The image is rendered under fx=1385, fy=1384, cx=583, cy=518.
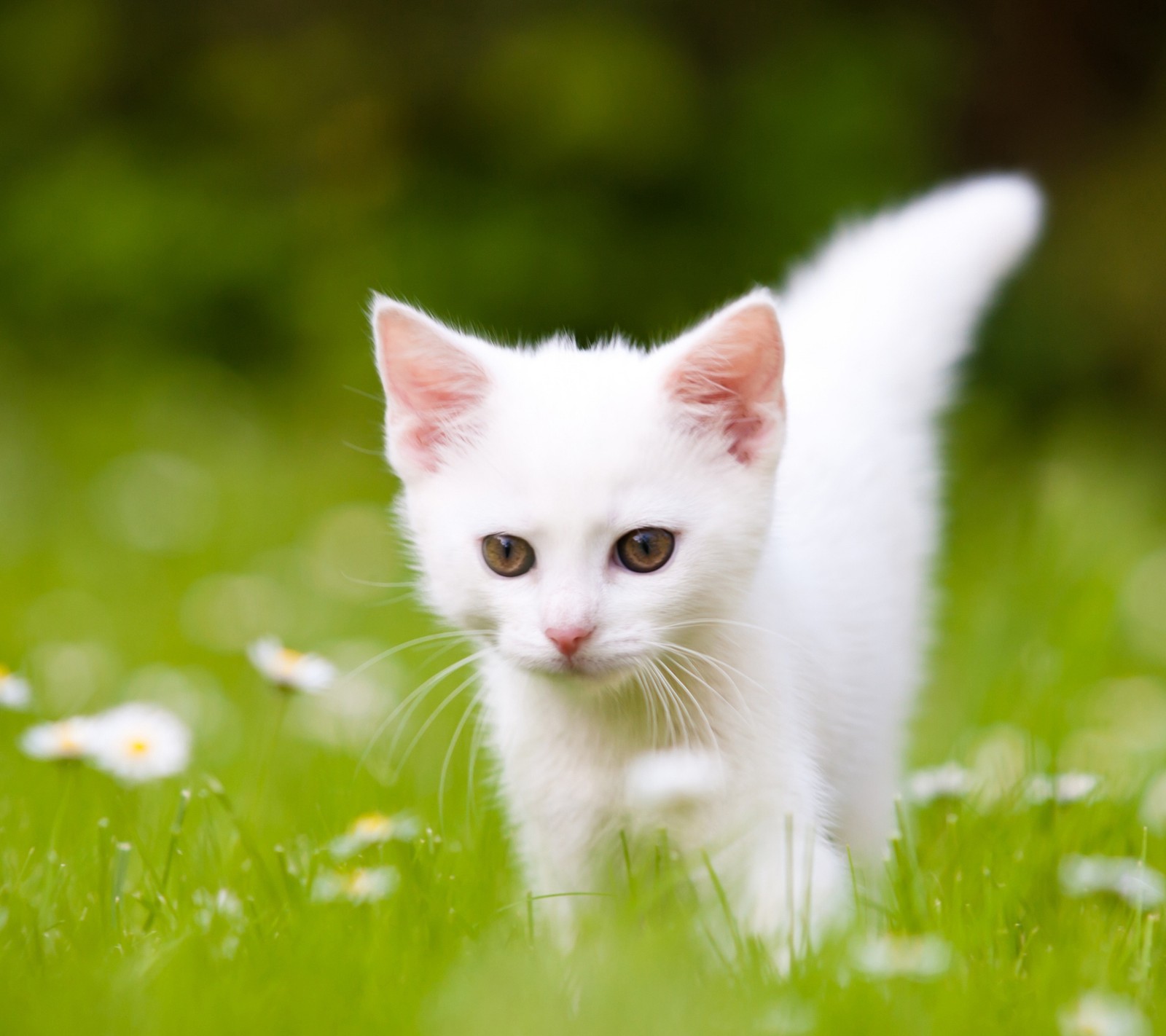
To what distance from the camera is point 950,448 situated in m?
5.71

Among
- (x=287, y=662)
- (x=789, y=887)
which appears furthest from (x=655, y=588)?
(x=287, y=662)

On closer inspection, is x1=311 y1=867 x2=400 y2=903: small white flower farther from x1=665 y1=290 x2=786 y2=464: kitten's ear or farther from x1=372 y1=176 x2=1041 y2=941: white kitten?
x1=665 y1=290 x2=786 y2=464: kitten's ear

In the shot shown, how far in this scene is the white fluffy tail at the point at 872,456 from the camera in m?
2.32

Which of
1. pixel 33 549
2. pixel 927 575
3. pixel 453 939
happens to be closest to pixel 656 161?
pixel 33 549

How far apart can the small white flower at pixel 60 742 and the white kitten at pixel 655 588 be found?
0.56 metres

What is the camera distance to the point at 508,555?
6.43 feet

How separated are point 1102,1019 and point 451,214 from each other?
5.19m

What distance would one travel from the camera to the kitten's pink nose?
5.96 ft

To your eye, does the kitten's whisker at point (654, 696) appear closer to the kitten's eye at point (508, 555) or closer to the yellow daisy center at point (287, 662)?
the kitten's eye at point (508, 555)

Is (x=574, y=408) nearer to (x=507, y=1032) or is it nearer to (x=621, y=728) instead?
(x=621, y=728)

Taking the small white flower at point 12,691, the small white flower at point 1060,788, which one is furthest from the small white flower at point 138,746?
the small white flower at point 1060,788

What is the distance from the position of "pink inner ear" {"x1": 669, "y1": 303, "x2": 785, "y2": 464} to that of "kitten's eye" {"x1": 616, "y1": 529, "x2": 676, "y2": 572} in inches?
7.6

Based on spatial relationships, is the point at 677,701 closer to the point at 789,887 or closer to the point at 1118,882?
the point at 789,887

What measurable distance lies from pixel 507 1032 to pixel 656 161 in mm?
4858
